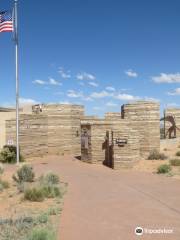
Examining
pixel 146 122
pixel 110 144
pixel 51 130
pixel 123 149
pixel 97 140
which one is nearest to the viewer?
pixel 123 149

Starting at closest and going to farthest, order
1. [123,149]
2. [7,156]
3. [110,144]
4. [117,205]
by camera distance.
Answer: [117,205] → [123,149] → [110,144] → [7,156]

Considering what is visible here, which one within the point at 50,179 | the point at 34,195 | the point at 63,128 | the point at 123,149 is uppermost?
the point at 63,128

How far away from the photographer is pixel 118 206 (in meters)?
12.1

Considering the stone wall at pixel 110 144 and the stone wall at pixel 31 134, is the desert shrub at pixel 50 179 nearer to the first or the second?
the stone wall at pixel 110 144

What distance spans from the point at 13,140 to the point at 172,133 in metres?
15.0

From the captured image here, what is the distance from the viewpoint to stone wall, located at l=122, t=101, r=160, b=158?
1051 inches

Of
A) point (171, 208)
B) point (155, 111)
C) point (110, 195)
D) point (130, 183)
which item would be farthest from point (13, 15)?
point (171, 208)

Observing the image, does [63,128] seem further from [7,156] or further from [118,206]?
[118,206]

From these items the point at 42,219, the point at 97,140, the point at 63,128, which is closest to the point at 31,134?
the point at 63,128

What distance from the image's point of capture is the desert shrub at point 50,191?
14.1 m

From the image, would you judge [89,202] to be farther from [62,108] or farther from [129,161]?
[62,108]

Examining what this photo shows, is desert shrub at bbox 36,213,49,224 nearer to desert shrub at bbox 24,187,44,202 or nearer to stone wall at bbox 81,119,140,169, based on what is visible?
desert shrub at bbox 24,187,44,202

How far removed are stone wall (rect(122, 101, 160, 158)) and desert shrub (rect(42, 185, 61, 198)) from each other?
1286 centimetres

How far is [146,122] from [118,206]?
15074mm
